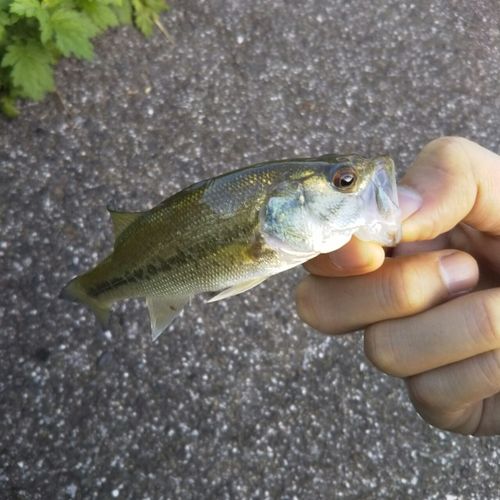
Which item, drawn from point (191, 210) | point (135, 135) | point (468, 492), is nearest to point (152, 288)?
point (191, 210)

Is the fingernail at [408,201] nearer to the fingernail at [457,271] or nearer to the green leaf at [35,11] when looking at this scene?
the fingernail at [457,271]

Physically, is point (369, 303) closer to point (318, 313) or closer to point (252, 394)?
point (318, 313)

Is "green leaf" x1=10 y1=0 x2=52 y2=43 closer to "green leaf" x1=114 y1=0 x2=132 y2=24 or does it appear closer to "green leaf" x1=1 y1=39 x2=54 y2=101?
"green leaf" x1=1 y1=39 x2=54 y2=101

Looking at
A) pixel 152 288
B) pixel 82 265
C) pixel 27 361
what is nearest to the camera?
pixel 152 288

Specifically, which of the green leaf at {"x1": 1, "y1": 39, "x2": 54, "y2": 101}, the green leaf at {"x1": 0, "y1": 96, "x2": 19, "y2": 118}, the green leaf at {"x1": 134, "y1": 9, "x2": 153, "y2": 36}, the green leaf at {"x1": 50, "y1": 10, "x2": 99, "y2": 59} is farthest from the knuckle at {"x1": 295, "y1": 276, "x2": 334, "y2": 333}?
the green leaf at {"x1": 134, "y1": 9, "x2": 153, "y2": 36}

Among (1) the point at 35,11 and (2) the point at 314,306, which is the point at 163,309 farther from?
(1) the point at 35,11

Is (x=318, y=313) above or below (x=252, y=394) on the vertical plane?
above
